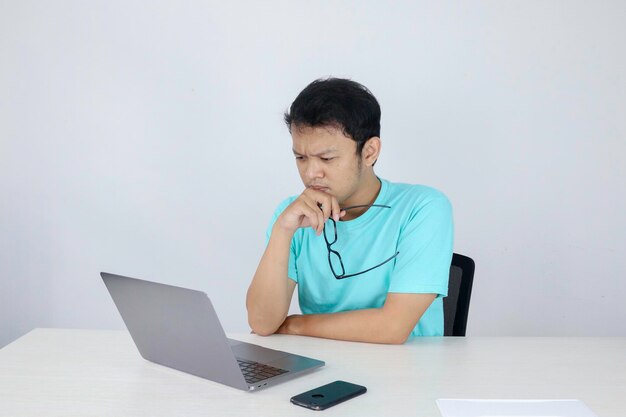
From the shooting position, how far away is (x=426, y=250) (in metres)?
1.91

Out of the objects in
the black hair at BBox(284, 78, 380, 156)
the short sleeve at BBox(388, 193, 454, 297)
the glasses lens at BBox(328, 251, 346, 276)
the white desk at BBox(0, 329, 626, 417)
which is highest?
the black hair at BBox(284, 78, 380, 156)

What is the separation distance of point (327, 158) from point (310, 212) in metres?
0.17

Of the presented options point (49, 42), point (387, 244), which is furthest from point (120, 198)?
point (387, 244)

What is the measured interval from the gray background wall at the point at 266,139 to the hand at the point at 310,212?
127 centimetres

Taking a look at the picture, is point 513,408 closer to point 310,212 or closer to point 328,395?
point 328,395

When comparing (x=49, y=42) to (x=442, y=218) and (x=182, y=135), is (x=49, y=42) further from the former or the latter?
(x=442, y=218)

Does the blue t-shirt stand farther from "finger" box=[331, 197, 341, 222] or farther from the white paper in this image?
the white paper

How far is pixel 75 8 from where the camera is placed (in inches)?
126

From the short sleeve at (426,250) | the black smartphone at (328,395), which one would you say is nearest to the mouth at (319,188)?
the short sleeve at (426,250)

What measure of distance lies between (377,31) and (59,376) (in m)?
2.09

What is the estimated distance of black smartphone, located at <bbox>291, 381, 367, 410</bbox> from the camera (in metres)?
1.32

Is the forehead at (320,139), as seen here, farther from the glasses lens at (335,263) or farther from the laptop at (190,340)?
the laptop at (190,340)

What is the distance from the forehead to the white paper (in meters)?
0.80

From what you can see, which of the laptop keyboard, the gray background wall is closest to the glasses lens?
the laptop keyboard
